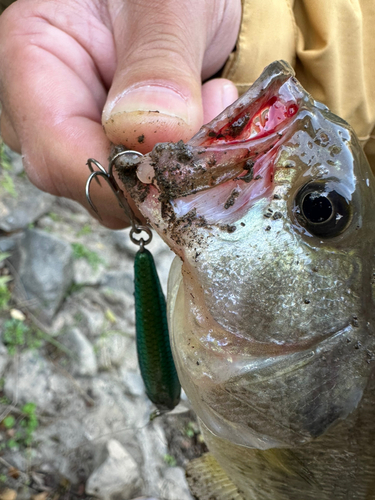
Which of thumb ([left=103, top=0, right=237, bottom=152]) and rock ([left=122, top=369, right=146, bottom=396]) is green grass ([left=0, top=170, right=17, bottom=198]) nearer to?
rock ([left=122, top=369, right=146, bottom=396])

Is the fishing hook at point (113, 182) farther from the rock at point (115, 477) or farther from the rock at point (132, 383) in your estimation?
the rock at point (132, 383)

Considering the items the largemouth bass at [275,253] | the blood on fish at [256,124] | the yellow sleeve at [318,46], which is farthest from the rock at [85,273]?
the blood on fish at [256,124]

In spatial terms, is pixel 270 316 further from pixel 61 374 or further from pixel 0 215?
pixel 0 215

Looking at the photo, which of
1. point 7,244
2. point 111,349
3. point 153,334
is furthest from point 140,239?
point 7,244

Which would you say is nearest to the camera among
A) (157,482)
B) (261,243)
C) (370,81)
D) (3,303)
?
(261,243)

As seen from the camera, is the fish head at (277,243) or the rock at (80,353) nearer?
the fish head at (277,243)

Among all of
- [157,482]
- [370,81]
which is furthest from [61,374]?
[370,81]
